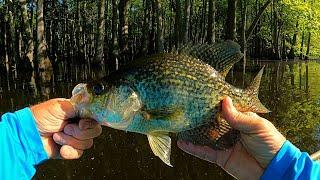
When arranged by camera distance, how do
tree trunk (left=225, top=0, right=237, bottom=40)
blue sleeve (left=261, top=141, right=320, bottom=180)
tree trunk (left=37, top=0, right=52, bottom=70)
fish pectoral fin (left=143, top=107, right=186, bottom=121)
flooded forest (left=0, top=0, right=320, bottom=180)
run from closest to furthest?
fish pectoral fin (left=143, top=107, right=186, bottom=121), blue sleeve (left=261, top=141, right=320, bottom=180), flooded forest (left=0, top=0, right=320, bottom=180), tree trunk (left=37, top=0, right=52, bottom=70), tree trunk (left=225, top=0, right=237, bottom=40)

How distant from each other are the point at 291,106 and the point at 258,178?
11653 millimetres

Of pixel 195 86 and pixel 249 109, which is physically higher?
pixel 195 86

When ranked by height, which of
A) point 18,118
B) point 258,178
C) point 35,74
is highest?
point 18,118

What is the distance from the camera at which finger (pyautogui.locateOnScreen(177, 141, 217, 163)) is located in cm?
283

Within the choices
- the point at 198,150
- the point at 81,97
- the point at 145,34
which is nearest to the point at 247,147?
the point at 198,150

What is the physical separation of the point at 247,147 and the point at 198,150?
0.28 m

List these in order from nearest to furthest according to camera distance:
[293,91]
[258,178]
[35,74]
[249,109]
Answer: [249,109] → [258,178] → [293,91] → [35,74]

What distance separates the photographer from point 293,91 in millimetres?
18188

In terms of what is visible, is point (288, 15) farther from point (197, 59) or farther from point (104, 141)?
point (197, 59)

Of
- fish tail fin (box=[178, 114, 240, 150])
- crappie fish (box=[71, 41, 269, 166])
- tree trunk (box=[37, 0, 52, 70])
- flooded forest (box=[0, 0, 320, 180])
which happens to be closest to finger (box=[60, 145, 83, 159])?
crappie fish (box=[71, 41, 269, 166])

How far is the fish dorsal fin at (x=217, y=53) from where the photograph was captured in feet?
8.20

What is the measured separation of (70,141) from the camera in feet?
9.17

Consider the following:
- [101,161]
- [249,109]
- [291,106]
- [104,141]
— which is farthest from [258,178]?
[291,106]

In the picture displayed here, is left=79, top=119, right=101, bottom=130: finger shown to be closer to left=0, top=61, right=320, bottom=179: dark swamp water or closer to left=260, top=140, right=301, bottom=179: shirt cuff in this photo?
left=260, top=140, right=301, bottom=179: shirt cuff
